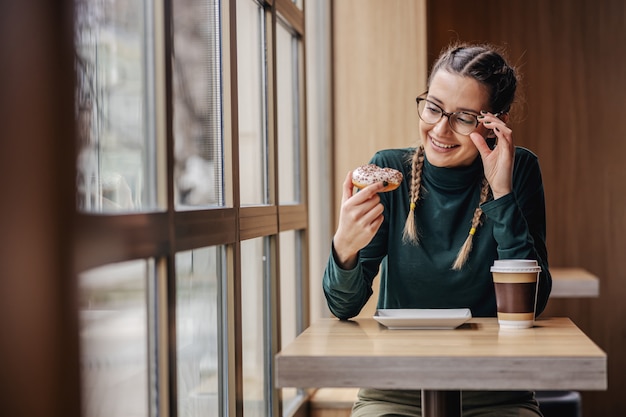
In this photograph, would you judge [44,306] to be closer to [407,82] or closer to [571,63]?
[407,82]

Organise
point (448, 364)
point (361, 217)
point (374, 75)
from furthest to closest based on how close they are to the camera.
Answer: point (374, 75) < point (361, 217) < point (448, 364)

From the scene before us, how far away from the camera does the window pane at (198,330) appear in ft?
5.53

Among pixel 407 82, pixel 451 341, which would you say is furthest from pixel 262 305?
pixel 407 82

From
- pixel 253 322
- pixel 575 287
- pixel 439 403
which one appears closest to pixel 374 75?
pixel 575 287

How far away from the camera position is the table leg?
58.5 inches

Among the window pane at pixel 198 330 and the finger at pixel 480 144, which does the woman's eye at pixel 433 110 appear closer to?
the finger at pixel 480 144

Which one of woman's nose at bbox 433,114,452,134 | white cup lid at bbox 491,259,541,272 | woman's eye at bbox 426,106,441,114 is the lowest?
white cup lid at bbox 491,259,541,272

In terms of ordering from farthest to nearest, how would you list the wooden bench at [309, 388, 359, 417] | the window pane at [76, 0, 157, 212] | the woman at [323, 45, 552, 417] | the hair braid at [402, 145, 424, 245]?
the wooden bench at [309, 388, 359, 417]
the hair braid at [402, 145, 424, 245]
the woman at [323, 45, 552, 417]
the window pane at [76, 0, 157, 212]

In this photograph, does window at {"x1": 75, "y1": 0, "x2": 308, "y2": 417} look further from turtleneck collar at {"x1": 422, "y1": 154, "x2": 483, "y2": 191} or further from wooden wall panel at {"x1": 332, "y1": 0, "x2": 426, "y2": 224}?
wooden wall panel at {"x1": 332, "y1": 0, "x2": 426, "y2": 224}

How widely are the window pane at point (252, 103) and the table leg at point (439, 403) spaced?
946 mm

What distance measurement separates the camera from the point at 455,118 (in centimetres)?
182

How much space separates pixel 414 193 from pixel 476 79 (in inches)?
11.1

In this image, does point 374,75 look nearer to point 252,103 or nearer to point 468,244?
point 252,103

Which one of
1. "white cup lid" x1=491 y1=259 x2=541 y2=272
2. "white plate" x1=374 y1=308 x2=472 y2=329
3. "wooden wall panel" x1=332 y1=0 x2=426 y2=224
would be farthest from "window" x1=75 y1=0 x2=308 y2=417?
"wooden wall panel" x1=332 y1=0 x2=426 y2=224
